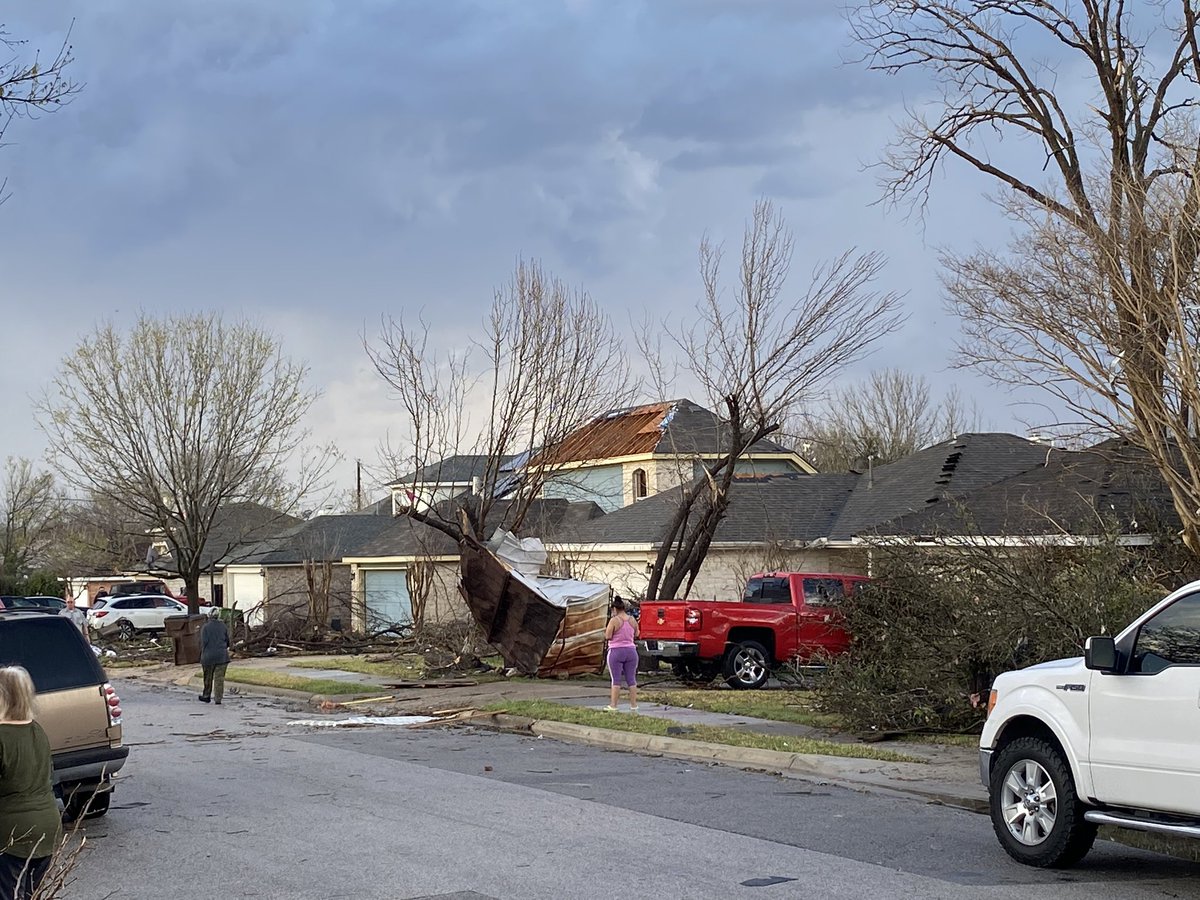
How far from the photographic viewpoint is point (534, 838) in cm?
968

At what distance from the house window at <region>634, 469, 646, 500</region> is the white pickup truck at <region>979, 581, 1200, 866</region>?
38.2 meters

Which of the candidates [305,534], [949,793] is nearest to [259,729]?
[949,793]

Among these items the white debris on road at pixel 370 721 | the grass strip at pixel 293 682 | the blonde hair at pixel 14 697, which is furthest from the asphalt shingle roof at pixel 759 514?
the blonde hair at pixel 14 697

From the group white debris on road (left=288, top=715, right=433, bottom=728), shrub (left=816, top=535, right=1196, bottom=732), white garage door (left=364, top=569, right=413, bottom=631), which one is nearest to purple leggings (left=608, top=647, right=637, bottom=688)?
shrub (left=816, top=535, right=1196, bottom=732)

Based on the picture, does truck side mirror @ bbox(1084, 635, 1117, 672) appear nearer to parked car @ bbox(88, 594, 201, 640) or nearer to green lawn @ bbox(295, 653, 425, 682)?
green lawn @ bbox(295, 653, 425, 682)

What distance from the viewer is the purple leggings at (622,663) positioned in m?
18.2

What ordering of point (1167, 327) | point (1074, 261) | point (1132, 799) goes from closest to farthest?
point (1132, 799) < point (1167, 327) < point (1074, 261)

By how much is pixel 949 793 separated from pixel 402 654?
76.1 ft

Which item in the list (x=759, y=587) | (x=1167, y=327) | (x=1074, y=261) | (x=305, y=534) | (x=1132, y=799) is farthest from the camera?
(x=305, y=534)

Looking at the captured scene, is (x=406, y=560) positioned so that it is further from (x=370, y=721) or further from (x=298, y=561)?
(x=370, y=721)

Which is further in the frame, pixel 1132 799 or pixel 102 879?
pixel 102 879

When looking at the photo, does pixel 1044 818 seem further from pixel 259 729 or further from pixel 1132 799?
pixel 259 729

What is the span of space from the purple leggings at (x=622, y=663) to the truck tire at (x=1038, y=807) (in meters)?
9.41

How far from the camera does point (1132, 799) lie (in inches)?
316
